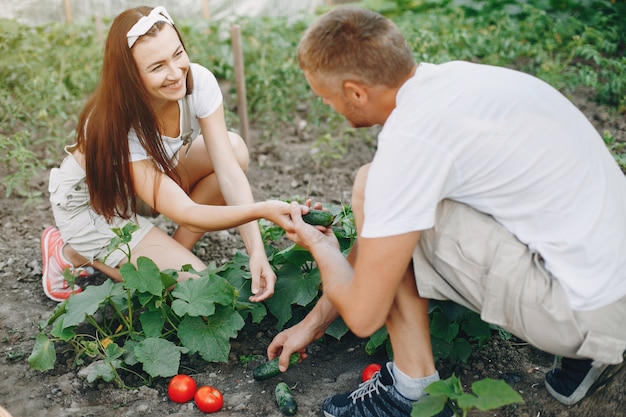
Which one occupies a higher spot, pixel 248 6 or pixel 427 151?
pixel 427 151

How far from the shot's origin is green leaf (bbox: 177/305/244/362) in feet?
9.32

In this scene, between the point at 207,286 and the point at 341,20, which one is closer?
the point at 341,20

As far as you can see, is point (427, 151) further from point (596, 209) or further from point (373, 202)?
point (596, 209)

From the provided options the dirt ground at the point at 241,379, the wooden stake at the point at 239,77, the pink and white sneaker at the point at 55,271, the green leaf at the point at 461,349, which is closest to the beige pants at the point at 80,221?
the pink and white sneaker at the point at 55,271

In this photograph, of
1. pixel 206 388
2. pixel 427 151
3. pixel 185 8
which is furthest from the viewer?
pixel 185 8

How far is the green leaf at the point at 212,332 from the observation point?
9.32 ft

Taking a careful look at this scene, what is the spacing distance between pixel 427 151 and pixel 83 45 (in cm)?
493

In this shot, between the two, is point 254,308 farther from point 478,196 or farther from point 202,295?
point 478,196

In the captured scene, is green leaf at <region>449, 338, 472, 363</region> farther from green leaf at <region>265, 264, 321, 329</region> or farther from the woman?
the woman

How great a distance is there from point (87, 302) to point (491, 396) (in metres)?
1.68

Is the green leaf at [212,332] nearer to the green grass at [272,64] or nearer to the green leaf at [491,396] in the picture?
the green leaf at [491,396]

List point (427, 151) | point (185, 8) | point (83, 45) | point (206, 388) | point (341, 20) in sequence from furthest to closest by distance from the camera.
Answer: point (185, 8), point (83, 45), point (206, 388), point (341, 20), point (427, 151)

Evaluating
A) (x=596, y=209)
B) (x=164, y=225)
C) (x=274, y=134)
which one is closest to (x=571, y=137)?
(x=596, y=209)

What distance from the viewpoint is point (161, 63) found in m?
2.92
